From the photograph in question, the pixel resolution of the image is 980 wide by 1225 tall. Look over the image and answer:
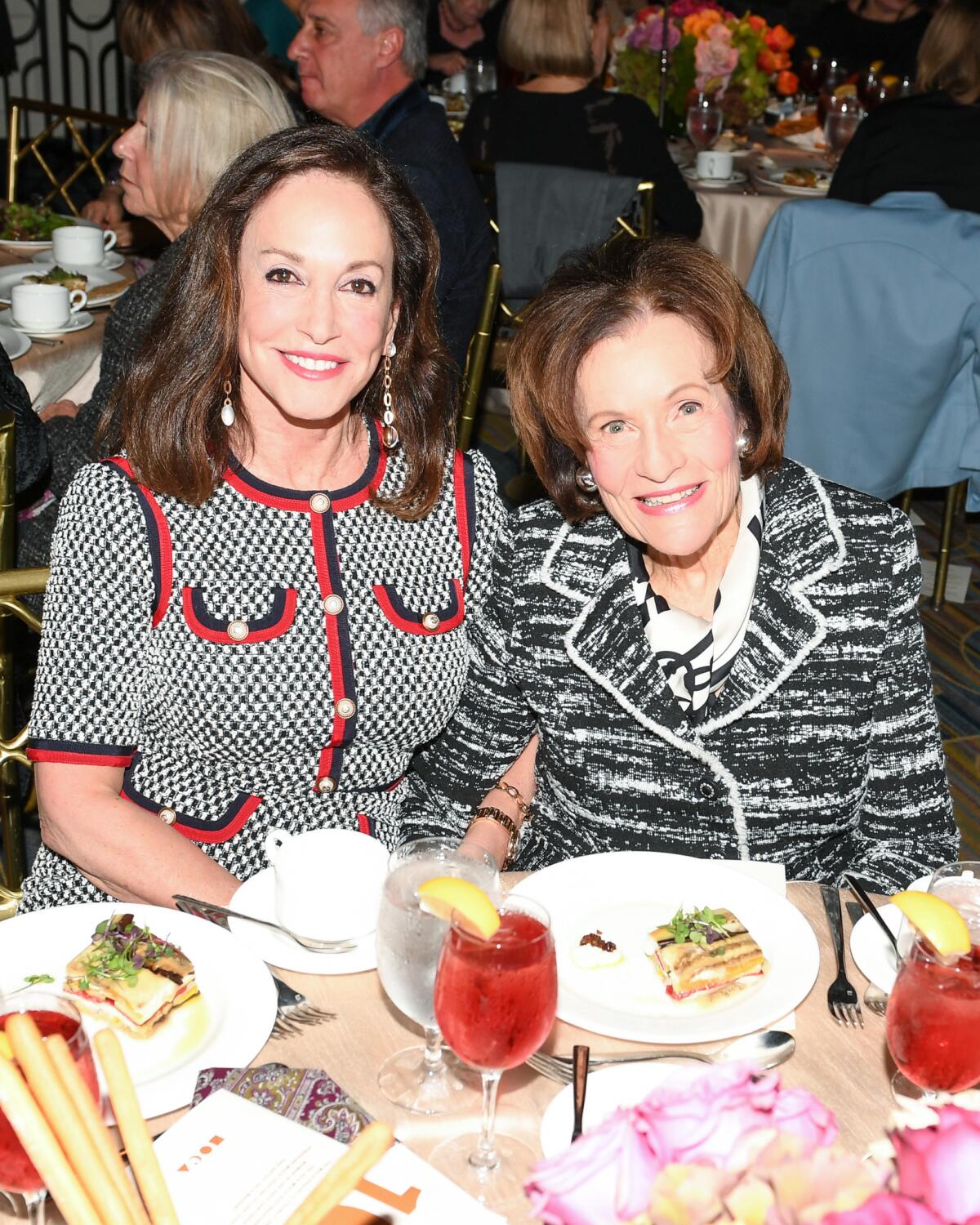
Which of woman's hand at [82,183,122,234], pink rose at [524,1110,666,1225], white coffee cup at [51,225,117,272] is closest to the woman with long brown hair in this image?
pink rose at [524,1110,666,1225]

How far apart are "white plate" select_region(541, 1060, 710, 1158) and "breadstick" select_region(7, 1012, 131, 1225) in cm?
40

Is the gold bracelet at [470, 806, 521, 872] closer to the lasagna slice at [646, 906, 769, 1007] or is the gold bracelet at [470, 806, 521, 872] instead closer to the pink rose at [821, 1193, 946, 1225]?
the lasagna slice at [646, 906, 769, 1007]

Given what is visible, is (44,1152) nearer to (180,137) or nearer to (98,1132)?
(98,1132)

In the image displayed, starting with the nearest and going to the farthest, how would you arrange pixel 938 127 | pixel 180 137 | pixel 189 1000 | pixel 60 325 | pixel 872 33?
pixel 189 1000 < pixel 180 137 < pixel 60 325 < pixel 938 127 < pixel 872 33

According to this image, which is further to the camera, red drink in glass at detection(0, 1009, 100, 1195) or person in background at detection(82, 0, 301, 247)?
person in background at detection(82, 0, 301, 247)

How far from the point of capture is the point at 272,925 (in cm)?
142

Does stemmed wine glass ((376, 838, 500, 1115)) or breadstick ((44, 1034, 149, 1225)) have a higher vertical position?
breadstick ((44, 1034, 149, 1225))

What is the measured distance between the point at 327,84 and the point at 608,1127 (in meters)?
3.97

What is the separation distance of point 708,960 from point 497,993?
0.35 metres

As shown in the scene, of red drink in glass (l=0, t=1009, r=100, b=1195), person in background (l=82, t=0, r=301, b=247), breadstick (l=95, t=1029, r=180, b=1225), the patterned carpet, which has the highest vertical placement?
person in background (l=82, t=0, r=301, b=247)

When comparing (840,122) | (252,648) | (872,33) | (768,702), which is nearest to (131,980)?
(252,648)

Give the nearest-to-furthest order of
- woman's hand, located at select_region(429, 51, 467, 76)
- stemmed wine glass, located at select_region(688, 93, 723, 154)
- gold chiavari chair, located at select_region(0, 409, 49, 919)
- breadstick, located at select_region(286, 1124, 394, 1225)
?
breadstick, located at select_region(286, 1124, 394, 1225), gold chiavari chair, located at select_region(0, 409, 49, 919), stemmed wine glass, located at select_region(688, 93, 723, 154), woman's hand, located at select_region(429, 51, 467, 76)

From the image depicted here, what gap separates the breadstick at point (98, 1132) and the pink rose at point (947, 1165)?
18.3 inches

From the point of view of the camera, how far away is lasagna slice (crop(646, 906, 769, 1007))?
1356 millimetres
